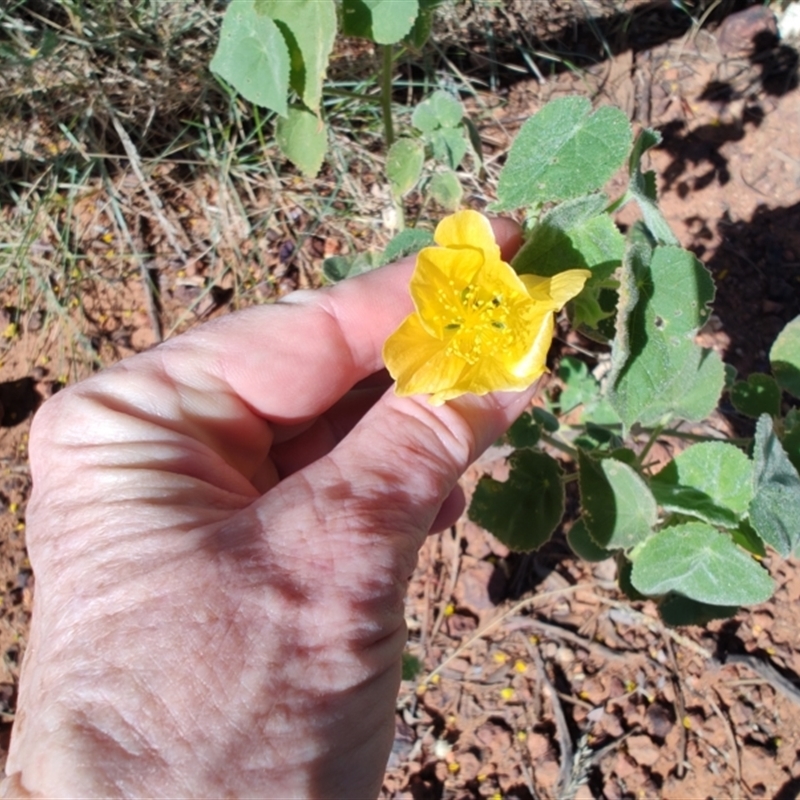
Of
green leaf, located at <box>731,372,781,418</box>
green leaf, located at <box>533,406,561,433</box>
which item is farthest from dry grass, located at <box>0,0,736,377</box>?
green leaf, located at <box>731,372,781,418</box>

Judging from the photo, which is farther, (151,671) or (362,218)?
(362,218)

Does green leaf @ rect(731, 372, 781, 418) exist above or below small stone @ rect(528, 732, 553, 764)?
above

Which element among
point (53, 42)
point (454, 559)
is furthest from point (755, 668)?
point (53, 42)

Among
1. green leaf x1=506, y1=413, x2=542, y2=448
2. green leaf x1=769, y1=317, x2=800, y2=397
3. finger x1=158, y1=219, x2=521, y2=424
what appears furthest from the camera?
green leaf x1=506, y1=413, x2=542, y2=448

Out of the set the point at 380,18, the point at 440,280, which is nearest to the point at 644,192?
the point at 440,280

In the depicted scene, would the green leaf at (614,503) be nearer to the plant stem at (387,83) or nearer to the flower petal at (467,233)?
the flower petal at (467,233)

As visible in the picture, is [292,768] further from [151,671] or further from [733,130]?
[733,130]

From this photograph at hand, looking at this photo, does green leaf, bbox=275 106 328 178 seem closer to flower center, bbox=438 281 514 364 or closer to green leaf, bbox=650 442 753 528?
flower center, bbox=438 281 514 364

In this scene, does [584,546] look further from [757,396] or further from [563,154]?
[563,154]

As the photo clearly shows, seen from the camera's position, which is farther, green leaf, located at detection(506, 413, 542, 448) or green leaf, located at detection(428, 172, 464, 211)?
green leaf, located at detection(428, 172, 464, 211)
